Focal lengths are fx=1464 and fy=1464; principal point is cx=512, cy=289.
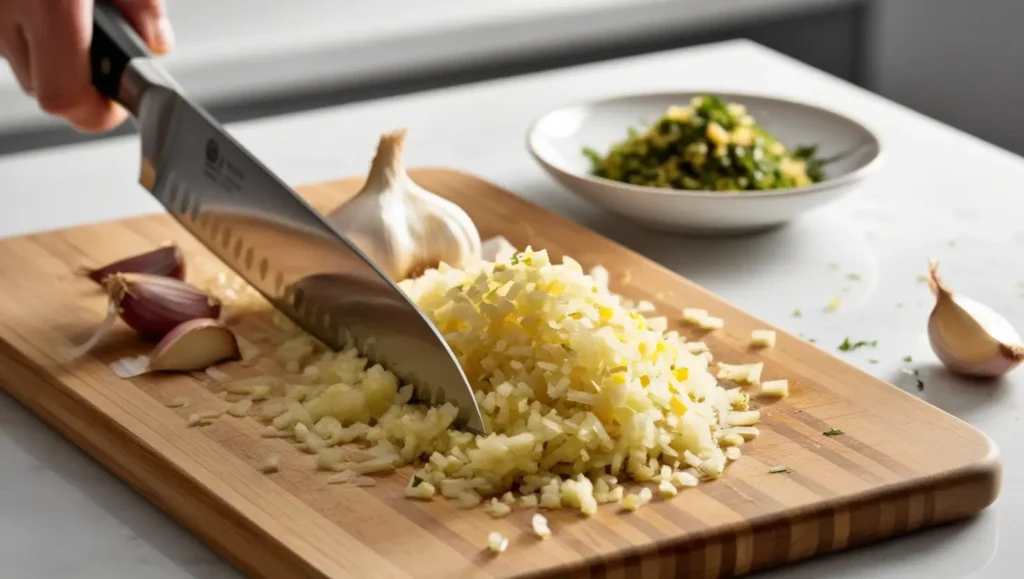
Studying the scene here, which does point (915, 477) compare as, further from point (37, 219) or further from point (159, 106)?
point (37, 219)

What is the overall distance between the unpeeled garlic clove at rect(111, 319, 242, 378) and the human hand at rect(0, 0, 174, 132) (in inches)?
14.7

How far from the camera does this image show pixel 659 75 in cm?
257

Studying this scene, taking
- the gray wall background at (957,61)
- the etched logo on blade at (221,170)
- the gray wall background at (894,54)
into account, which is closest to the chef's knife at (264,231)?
the etched logo on blade at (221,170)

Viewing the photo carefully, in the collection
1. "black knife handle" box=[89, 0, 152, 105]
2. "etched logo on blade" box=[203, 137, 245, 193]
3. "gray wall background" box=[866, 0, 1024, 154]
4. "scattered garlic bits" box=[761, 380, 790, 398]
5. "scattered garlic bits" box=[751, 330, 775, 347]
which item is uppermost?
"black knife handle" box=[89, 0, 152, 105]

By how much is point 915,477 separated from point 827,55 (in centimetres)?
296

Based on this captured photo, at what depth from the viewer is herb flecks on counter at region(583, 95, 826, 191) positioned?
1843 millimetres

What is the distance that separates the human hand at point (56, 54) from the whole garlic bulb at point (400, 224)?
332 millimetres

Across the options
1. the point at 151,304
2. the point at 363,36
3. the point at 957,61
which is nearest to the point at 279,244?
the point at 151,304

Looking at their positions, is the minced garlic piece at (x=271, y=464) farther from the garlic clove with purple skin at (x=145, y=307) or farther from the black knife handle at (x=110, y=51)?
the black knife handle at (x=110, y=51)

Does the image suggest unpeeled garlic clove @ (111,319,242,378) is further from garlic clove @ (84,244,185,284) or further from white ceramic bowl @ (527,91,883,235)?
white ceramic bowl @ (527,91,883,235)

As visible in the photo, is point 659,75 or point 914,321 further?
point 659,75

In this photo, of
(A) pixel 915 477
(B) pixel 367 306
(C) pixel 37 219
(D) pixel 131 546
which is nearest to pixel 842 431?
(A) pixel 915 477

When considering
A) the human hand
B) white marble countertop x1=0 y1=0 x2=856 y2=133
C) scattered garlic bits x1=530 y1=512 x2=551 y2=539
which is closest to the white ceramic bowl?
the human hand

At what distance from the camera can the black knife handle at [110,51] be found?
1668 millimetres
